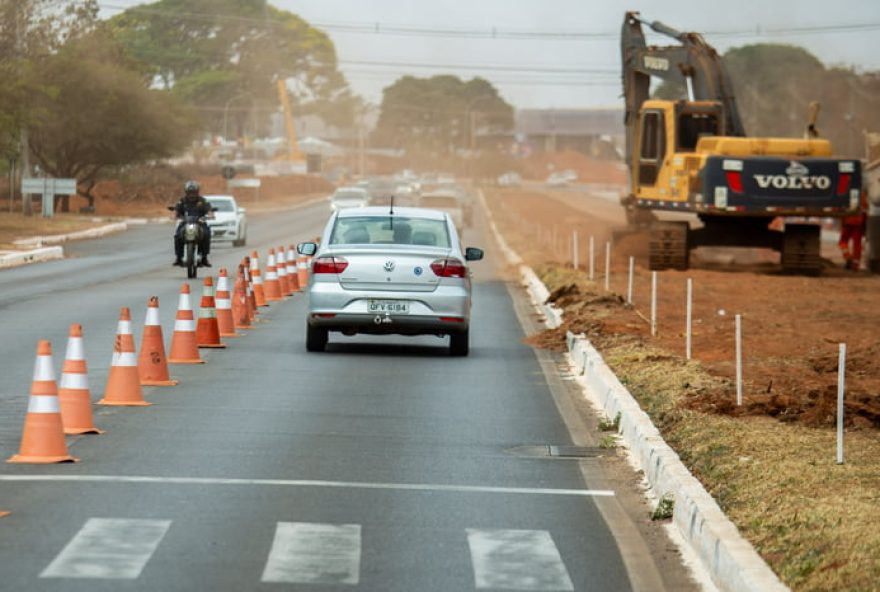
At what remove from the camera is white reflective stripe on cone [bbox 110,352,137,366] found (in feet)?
47.7

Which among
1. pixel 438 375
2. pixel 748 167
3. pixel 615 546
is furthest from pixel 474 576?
pixel 748 167

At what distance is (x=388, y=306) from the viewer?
1962 cm

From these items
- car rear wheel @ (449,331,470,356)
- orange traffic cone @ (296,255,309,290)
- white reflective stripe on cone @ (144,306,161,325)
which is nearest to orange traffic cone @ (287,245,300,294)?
orange traffic cone @ (296,255,309,290)

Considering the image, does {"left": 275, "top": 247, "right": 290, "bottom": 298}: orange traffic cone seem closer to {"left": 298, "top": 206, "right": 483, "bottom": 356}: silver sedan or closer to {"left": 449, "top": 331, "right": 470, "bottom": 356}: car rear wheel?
{"left": 449, "top": 331, "right": 470, "bottom": 356}: car rear wheel

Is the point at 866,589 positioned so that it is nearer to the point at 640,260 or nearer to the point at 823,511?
the point at 823,511

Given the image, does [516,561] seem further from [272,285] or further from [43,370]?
[272,285]

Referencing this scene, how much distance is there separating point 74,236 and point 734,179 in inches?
1124

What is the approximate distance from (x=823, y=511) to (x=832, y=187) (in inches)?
1118

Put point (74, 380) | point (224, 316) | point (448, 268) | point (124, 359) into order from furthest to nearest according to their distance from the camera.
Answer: point (224, 316) < point (448, 268) < point (124, 359) < point (74, 380)

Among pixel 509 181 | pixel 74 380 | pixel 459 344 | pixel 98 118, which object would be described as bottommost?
pixel 509 181

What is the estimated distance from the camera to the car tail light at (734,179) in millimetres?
36344

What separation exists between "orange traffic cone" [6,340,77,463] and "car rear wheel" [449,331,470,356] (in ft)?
29.2

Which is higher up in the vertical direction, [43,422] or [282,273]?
[43,422]

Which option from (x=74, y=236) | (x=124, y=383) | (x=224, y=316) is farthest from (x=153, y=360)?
(x=74, y=236)
